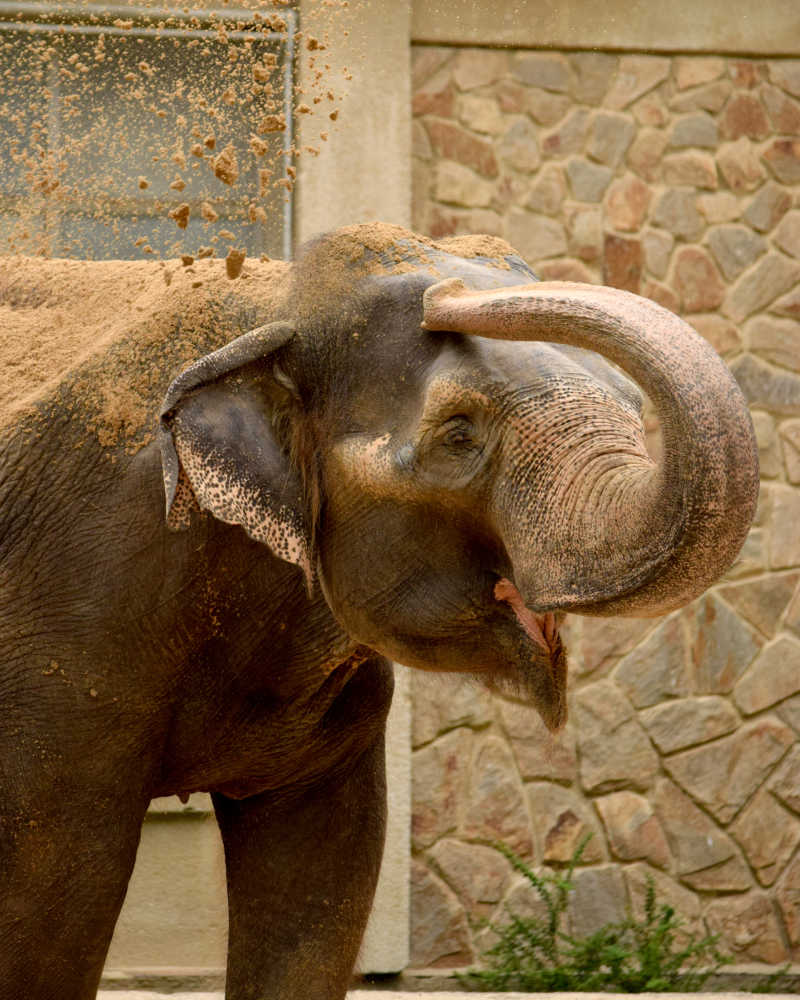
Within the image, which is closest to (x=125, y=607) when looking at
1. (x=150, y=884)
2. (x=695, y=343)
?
Result: (x=695, y=343)

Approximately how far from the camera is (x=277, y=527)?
2498 mm

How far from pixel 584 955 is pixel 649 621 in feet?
3.87

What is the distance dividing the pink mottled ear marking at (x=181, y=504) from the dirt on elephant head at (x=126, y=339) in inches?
8.5

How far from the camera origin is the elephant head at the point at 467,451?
6.67 feet

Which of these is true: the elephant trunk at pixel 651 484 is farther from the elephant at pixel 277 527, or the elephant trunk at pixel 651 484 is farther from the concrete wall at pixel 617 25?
the concrete wall at pixel 617 25

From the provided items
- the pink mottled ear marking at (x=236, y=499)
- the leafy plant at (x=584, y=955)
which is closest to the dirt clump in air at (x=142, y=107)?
the leafy plant at (x=584, y=955)

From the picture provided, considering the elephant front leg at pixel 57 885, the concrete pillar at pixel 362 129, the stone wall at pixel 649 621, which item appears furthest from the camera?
the stone wall at pixel 649 621

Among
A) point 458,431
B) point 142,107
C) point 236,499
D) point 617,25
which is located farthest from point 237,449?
point 617,25

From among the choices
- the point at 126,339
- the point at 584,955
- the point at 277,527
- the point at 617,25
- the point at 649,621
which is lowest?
the point at 584,955

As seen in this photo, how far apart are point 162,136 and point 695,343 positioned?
12.1 feet

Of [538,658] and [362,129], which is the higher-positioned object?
[362,129]

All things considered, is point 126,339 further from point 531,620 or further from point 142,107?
point 142,107

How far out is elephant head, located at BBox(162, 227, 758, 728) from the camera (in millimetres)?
2033

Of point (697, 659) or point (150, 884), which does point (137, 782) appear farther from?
point (697, 659)
